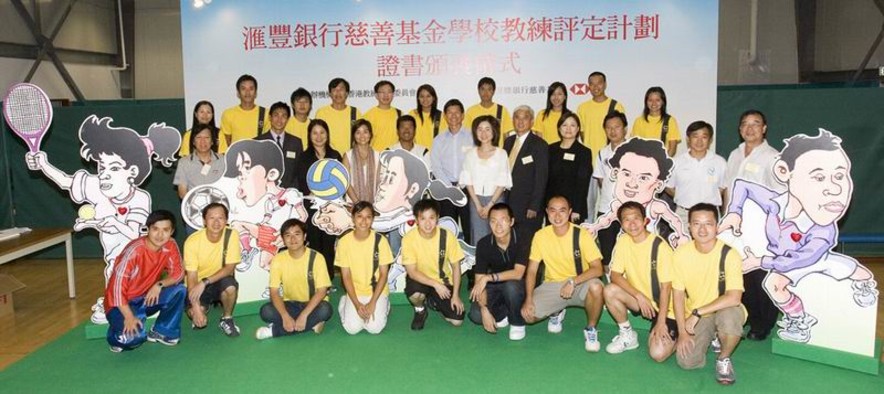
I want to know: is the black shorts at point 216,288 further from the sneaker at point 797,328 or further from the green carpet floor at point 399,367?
the sneaker at point 797,328

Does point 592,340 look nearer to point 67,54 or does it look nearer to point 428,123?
point 428,123

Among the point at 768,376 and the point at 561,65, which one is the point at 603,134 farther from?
the point at 768,376

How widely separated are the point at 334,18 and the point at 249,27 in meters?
0.89

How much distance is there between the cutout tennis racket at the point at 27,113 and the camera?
16.1 ft

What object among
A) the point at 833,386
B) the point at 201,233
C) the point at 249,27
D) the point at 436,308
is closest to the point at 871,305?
the point at 833,386

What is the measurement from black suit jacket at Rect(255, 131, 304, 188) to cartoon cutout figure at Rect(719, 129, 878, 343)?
3.21 metres

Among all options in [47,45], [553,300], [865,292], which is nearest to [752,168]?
[865,292]

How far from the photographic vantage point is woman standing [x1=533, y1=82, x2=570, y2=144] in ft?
20.0

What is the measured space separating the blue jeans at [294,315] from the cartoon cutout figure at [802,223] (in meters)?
2.68

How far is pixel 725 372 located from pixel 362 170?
9.78 ft

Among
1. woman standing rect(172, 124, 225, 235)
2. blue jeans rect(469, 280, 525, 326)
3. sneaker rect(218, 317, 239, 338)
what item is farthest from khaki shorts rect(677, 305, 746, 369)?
woman standing rect(172, 124, 225, 235)

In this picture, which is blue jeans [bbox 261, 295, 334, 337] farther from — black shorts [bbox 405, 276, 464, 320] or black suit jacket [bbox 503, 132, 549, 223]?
black suit jacket [bbox 503, 132, 549, 223]

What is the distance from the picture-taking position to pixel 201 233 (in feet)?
16.3

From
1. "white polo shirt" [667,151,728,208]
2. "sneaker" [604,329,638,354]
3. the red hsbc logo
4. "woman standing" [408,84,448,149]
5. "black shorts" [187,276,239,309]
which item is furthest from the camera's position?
the red hsbc logo
